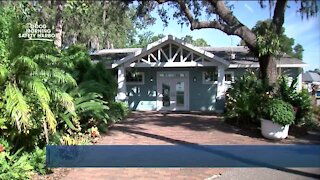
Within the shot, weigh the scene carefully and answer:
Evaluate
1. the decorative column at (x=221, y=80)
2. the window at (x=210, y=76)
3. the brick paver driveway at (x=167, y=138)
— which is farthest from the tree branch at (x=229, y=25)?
the window at (x=210, y=76)

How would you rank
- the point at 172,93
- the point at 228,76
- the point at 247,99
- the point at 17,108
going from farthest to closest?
the point at 172,93, the point at 228,76, the point at 247,99, the point at 17,108

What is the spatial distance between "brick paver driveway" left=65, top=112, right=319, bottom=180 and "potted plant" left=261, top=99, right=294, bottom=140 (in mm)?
331

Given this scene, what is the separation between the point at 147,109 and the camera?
66.9ft

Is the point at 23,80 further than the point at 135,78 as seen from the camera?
No

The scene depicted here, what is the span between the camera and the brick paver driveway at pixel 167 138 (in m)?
6.59

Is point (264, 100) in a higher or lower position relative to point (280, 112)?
higher

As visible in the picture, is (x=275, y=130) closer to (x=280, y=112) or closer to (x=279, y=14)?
(x=280, y=112)

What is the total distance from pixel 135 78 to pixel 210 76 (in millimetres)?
4428

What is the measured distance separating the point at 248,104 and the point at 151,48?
801 cm

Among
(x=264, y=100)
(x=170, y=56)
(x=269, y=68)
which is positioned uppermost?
(x=170, y=56)

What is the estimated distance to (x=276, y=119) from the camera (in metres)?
10.4

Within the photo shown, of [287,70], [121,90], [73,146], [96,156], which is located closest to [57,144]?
[73,146]

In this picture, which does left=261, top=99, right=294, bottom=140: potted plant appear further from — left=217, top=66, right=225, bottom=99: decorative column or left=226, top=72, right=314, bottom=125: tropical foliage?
left=217, top=66, right=225, bottom=99: decorative column

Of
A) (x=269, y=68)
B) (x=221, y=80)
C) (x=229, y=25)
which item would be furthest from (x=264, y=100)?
(x=221, y=80)
